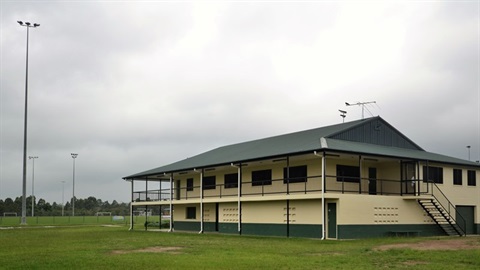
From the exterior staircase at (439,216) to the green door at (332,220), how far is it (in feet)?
20.5

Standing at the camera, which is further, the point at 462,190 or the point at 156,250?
the point at 462,190

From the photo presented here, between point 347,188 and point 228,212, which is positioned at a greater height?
point 347,188

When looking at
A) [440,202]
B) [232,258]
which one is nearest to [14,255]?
[232,258]

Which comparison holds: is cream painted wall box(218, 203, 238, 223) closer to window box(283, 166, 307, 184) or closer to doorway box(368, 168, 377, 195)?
window box(283, 166, 307, 184)

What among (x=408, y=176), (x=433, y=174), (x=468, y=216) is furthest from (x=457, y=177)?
(x=408, y=176)

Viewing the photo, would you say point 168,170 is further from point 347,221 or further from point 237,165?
point 347,221

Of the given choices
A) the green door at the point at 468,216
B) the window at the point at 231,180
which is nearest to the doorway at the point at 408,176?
the green door at the point at 468,216

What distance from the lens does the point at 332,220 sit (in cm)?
2978

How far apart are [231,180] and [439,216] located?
14189 mm

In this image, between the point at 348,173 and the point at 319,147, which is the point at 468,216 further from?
the point at 319,147

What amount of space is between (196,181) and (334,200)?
679 inches

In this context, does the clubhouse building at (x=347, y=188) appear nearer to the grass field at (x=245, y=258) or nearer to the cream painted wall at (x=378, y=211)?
the cream painted wall at (x=378, y=211)

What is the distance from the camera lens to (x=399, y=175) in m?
34.2

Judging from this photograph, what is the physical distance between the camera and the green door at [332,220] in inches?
1164
